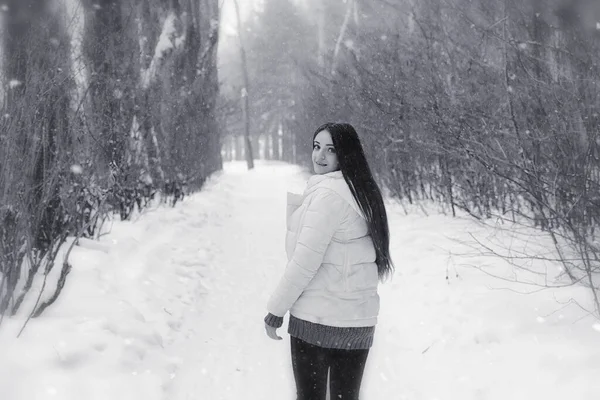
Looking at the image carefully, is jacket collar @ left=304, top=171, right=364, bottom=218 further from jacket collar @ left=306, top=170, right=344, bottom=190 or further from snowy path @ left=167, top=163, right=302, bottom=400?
snowy path @ left=167, top=163, right=302, bottom=400

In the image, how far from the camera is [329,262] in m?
2.00

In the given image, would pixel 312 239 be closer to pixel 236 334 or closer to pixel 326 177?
pixel 326 177

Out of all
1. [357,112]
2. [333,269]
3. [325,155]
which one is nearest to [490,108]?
[357,112]

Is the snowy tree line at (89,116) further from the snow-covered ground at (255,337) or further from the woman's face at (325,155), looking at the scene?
the woman's face at (325,155)

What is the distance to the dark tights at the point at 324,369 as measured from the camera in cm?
207

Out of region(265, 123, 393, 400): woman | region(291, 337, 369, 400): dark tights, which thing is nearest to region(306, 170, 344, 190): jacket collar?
region(265, 123, 393, 400): woman

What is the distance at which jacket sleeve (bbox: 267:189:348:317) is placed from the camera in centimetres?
191

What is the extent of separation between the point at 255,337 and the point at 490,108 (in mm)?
4089

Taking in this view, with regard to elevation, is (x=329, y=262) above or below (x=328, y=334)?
above

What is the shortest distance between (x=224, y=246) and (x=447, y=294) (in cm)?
432

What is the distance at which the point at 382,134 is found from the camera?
850 centimetres

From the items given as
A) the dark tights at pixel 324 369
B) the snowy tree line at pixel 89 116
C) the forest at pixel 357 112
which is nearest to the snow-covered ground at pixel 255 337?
the forest at pixel 357 112

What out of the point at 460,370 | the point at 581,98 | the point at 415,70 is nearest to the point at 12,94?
the point at 460,370

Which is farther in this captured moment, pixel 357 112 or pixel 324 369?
pixel 357 112
